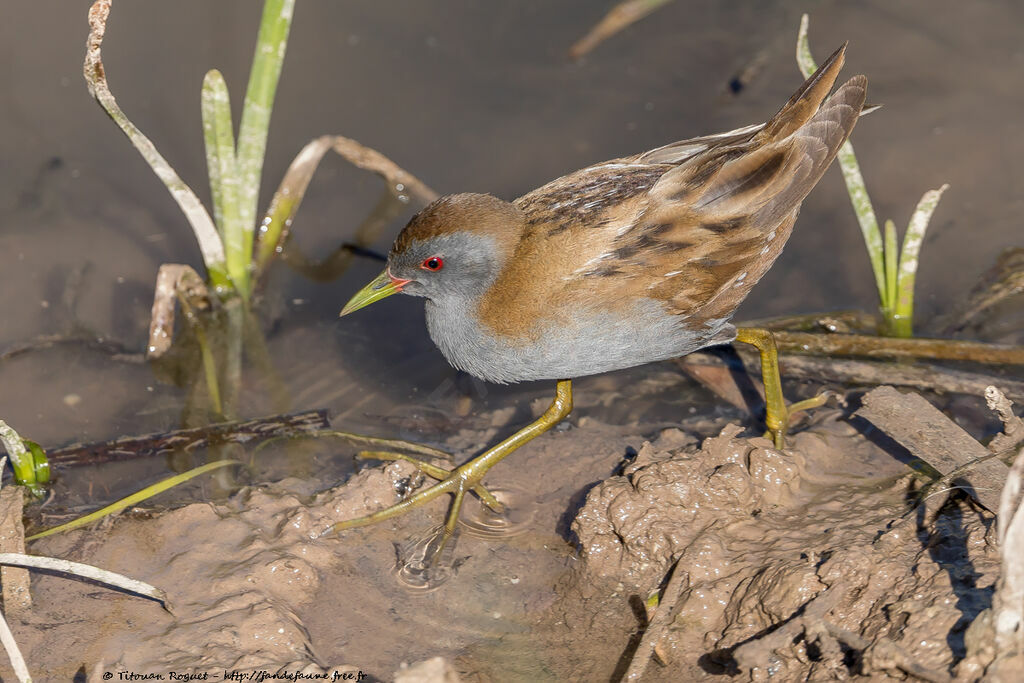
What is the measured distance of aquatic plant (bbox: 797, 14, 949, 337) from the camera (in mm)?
4176

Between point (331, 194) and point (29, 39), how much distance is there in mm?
2137

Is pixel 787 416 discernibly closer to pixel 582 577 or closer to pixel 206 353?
pixel 582 577

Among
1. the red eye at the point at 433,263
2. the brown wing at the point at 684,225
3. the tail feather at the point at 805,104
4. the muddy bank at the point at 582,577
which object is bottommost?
the muddy bank at the point at 582,577

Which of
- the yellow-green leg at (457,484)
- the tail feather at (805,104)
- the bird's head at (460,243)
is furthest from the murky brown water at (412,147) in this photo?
the tail feather at (805,104)

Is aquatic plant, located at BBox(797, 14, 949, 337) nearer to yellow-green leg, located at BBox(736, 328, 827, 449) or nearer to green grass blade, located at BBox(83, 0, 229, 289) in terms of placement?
yellow-green leg, located at BBox(736, 328, 827, 449)

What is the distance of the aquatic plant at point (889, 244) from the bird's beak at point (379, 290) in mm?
1983

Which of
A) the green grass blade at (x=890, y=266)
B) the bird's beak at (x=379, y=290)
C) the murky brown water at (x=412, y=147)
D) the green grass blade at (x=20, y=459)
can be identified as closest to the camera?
the green grass blade at (x=20, y=459)

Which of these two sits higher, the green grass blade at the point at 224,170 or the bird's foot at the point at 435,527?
the green grass blade at the point at 224,170

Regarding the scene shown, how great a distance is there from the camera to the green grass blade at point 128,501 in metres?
3.41

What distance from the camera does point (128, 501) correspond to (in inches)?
137

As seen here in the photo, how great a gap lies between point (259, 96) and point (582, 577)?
8.68 feet

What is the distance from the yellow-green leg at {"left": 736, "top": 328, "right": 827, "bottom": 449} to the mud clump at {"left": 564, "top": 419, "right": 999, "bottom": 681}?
126 millimetres

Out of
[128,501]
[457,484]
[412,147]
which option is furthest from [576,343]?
[412,147]

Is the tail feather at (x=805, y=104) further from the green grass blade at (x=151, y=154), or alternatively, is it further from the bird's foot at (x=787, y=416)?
the green grass blade at (x=151, y=154)
